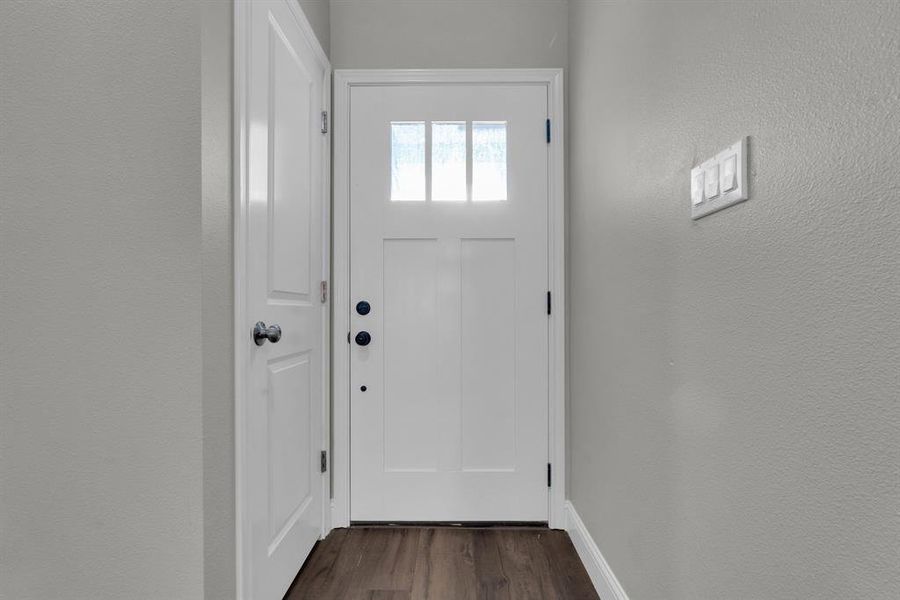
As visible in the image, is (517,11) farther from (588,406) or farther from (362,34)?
(588,406)

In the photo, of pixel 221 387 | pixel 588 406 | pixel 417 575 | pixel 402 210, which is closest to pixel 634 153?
pixel 588 406

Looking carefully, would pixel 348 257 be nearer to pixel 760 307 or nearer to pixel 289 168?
pixel 289 168

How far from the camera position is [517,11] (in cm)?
232

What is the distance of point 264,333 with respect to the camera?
153 centimetres

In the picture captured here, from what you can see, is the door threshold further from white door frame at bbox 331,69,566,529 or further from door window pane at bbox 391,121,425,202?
door window pane at bbox 391,121,425,202

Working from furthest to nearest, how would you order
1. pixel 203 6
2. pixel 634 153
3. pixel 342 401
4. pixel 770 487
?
pixel 342 401, pixel 634 153, pixel 203 6, pixel 770 487

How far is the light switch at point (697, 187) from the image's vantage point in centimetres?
106

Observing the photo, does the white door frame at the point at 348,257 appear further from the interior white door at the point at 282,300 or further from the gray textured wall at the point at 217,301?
the gray textured wall at the point at 217,301

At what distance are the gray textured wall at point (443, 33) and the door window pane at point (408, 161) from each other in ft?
0.90

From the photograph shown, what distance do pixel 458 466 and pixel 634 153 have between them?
4.88 feet

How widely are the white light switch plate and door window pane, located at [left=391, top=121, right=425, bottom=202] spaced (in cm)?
141

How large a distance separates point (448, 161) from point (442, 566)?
5.42 ft

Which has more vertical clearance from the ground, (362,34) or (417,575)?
(362,34)

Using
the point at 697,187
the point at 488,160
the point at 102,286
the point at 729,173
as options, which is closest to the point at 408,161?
the point at 488,160
